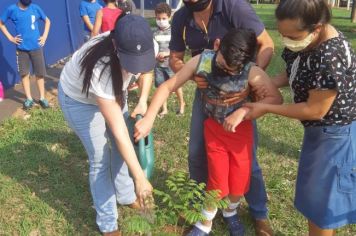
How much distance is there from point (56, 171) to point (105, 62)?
202 centimetres

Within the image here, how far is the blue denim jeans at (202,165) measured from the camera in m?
2.85

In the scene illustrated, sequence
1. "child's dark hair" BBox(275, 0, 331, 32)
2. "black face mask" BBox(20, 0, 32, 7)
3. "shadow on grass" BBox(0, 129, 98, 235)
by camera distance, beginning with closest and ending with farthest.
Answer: "child's dark hair" BBox(275, 0, 331, 32), "shadow on grass" BBox(0, 129, 98, 235), "black face mask" BBox(20, 0, 32, 7)

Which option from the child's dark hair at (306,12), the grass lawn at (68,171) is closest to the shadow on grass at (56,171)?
the grass lawn at (68,171)

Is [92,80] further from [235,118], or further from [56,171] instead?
[56,171]

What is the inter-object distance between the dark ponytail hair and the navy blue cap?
15cm

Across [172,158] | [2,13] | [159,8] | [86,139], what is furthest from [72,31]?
[86,139]

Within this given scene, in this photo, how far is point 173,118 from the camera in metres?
5.30

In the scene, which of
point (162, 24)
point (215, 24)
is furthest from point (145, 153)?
point (162, 24)

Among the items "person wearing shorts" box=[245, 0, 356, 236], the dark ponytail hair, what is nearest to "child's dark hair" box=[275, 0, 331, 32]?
"person wearing shorts" box=[245, 0, 356, 236]

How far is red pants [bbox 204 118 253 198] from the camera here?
2679 millimetres

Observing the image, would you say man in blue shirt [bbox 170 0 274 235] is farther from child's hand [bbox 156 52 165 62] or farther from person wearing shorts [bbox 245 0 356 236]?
child's hand [bbox 156 52 165 62]

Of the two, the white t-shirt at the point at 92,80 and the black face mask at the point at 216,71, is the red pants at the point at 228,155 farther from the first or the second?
the white t-shirt at the point at 92,80

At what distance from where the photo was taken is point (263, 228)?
302 centimetres

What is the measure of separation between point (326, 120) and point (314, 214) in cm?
58
